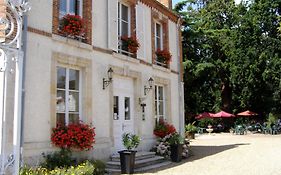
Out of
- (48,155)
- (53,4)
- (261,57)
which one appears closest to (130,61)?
(53,4)

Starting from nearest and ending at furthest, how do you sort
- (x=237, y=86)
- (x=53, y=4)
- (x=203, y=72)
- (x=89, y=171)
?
(x=89, y=171) < (x=53, y=4) < (x=203, y=72) < (x=237, y=86)

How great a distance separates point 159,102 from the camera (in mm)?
14617

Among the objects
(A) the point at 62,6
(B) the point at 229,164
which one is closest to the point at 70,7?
(A) the point at 62,6

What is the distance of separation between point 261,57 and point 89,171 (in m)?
22.9

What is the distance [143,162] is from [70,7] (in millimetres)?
4960

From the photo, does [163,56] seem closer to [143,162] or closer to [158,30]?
[158,30]

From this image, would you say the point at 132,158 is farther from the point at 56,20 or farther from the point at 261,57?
Answer: the point at 261,57

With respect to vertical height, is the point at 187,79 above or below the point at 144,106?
above

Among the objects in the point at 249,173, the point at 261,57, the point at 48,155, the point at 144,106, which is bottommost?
the point at 249,173

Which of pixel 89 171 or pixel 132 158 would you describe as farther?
pixel 132 158

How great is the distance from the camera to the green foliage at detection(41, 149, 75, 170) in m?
8.63

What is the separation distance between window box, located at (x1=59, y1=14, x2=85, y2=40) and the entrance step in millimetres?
3781

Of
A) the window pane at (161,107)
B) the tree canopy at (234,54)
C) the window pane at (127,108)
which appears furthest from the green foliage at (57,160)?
the tree canopy at (234,54)

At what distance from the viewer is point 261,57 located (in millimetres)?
27906
